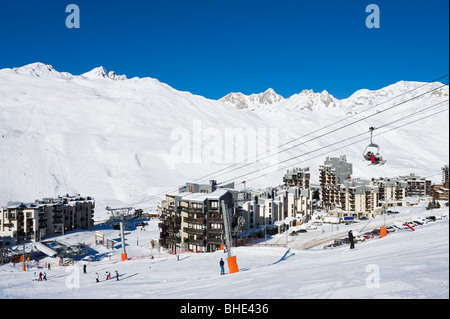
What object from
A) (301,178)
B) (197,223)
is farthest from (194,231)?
(301,178)

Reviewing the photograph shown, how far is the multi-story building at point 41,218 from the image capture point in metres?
A: 57.7

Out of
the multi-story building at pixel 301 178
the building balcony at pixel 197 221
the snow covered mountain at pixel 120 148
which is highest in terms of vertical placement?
the snow covered mountain at pixel 120 148

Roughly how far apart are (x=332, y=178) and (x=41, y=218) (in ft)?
239

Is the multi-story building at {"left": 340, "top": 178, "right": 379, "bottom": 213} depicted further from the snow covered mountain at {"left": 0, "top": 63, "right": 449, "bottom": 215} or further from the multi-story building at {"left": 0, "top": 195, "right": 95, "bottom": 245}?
the multi-story building at {"left": 0, "top": 195, "right": 95, "bottom": 245}

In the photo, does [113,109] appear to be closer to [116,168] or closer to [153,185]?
[116,168]

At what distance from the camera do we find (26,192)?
10362 cm

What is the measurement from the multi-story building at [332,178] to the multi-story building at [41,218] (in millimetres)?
58982

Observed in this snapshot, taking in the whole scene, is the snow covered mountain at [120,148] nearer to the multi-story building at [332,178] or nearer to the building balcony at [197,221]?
the multi-story building at [332,178]

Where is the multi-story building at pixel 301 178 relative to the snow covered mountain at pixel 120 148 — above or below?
below

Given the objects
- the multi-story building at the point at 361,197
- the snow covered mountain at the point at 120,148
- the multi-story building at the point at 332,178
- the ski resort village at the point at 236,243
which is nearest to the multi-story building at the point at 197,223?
the ski resort village at the point at 236,243

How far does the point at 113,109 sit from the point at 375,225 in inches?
5619

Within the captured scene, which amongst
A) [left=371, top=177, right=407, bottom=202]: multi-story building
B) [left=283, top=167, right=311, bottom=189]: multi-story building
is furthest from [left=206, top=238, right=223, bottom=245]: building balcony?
[left=283, top=167, right=311, bottom=189]: multi-story building

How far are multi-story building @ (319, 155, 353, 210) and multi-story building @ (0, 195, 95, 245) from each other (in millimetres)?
58982
